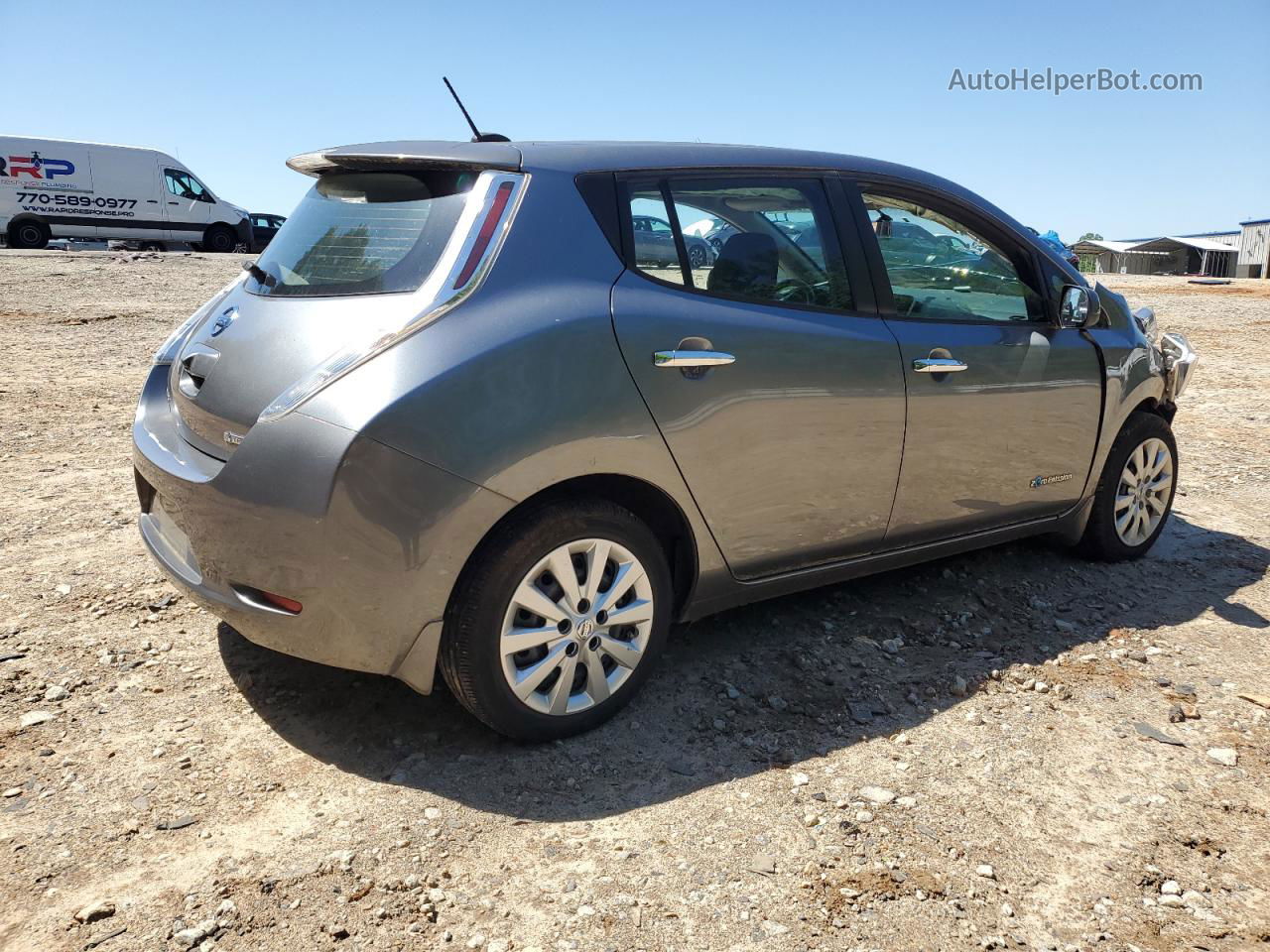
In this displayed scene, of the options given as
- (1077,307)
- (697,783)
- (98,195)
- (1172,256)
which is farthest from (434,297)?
(1172,256)

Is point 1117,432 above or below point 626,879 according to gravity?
above

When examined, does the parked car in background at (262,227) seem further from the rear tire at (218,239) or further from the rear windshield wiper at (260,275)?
the rear windshield wiper at (260,275)

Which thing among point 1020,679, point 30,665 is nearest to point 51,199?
point 30,665

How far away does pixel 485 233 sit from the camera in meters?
3.06

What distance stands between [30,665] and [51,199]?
2737 centimetres

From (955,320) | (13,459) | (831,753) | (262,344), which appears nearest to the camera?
(262,344)

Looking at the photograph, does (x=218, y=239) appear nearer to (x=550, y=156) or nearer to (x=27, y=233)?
(x=27, y=233)

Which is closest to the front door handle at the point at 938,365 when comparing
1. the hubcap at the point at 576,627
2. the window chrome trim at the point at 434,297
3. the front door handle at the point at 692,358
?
the front door handle at the point at 692,358

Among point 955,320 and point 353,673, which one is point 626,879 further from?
point 955,320

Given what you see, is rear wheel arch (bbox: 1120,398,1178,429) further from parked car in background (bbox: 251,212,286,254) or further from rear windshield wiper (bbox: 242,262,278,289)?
parked car in background (bbox: 251,212,286,254)

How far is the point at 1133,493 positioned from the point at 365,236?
12.4ft

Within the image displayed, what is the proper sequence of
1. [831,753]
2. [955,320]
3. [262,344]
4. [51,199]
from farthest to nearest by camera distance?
[51,199]
[955,320]
[831,753]
[262,344]

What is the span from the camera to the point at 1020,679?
389cm

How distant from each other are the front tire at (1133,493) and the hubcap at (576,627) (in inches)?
106
